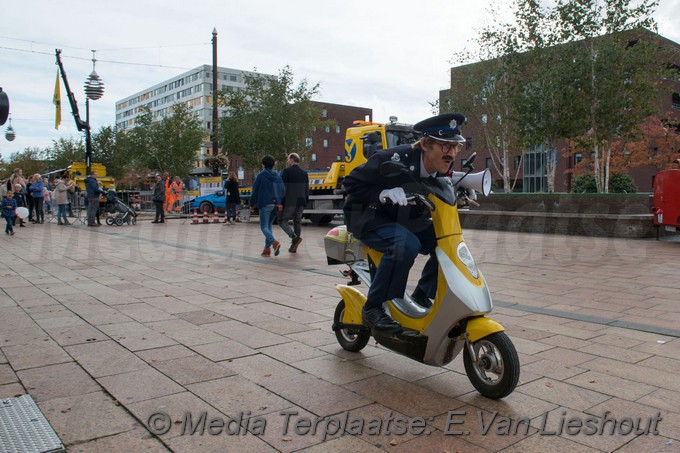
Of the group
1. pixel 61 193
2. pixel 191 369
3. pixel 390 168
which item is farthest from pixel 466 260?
pixel 61 193

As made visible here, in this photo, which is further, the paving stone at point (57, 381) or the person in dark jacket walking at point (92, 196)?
the person in dark jacket walking at point (92, 196)

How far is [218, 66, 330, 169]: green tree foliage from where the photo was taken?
1302 inches

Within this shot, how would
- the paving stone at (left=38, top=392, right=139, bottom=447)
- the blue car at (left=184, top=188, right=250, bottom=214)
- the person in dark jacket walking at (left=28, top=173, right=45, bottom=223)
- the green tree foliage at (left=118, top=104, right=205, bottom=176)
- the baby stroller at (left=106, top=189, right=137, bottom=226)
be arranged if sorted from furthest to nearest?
the green tree foliage at (left=118, top=104, right=205, bottom=176) < the blue car at (left=184, top=188, right=250, bottom=214) < the person in dark jacket walking at (left=28, top=173, right=45, bottom=223) < the baby stroller at (left=106, top=189, right=137, bottom=226) < the paving stone at (left=38, top=392, right=139, bottom=447)

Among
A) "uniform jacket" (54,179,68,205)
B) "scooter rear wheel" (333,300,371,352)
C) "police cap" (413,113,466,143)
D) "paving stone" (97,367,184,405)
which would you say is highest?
"police cap" (413,113,466,143)

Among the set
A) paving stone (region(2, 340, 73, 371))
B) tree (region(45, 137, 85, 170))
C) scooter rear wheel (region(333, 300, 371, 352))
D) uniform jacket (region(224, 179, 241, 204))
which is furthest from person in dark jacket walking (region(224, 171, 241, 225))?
tree (region(45, 137, 85, 170))

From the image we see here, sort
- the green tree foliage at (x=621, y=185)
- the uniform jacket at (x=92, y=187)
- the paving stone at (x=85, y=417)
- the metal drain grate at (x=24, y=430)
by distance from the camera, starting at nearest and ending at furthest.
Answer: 1. the metal drain grate at (x=24, y=430)
2. the paving stone at (x=85, y=417)
3. the uniform jacket at (x=92, y=187)
4. the green tree foliage at (x=621, y=185)

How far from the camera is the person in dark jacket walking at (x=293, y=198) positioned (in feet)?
37.1

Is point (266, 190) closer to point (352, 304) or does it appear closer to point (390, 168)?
point (352, 304)

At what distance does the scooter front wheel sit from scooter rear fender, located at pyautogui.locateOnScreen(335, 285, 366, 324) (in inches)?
36.1

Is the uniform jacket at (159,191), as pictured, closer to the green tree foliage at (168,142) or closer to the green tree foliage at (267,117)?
the green tree foliage at (267,117)

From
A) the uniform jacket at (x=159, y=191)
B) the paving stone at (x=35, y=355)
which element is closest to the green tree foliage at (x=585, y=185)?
the uniform jacket at (x=159, y=191)

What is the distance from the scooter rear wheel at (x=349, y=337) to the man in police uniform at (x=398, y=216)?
42cm

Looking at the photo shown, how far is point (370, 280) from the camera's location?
413 cm

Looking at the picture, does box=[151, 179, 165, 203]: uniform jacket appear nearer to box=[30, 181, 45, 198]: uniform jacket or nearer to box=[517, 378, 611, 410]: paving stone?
box=[30, 181, 45, 198]: uniform jacket
